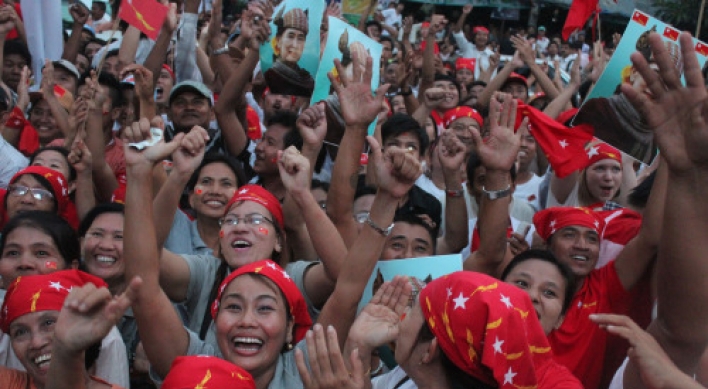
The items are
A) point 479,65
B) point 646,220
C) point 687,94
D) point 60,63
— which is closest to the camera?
point 687,94

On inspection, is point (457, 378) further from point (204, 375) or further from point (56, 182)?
point (56, 182)

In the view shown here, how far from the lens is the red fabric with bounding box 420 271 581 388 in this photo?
2059mm

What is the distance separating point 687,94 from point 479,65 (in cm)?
915

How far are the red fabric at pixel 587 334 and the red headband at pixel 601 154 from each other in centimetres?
124

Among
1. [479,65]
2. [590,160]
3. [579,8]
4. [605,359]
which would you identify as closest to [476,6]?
[479,65]

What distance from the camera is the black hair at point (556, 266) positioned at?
3389 millimetres

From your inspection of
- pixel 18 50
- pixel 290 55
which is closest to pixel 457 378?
pixel 290 55

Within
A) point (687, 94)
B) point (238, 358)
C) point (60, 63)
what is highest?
point (687, 94)

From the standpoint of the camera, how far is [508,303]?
214 cm

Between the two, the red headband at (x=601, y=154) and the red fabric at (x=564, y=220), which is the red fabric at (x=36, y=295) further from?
the red headband at (x=601, y=154)

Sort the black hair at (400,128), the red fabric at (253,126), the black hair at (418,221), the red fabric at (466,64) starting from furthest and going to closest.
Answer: the red fabric at (466,64) → the red fabric at (253,126) → the black hair at (400,128) → the black hair at (418,221)

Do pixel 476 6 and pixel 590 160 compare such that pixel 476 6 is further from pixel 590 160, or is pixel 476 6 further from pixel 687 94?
pixel 687 94

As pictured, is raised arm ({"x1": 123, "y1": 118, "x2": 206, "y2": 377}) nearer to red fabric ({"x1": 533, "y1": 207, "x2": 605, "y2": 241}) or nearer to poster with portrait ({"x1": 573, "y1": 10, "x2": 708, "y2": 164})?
red fabric ({"x1": 533, "y1": 207, "x2": 605, "y2": 241})

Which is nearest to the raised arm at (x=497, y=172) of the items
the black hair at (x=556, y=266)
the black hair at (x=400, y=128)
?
the black hair at (x=556, y=266)
